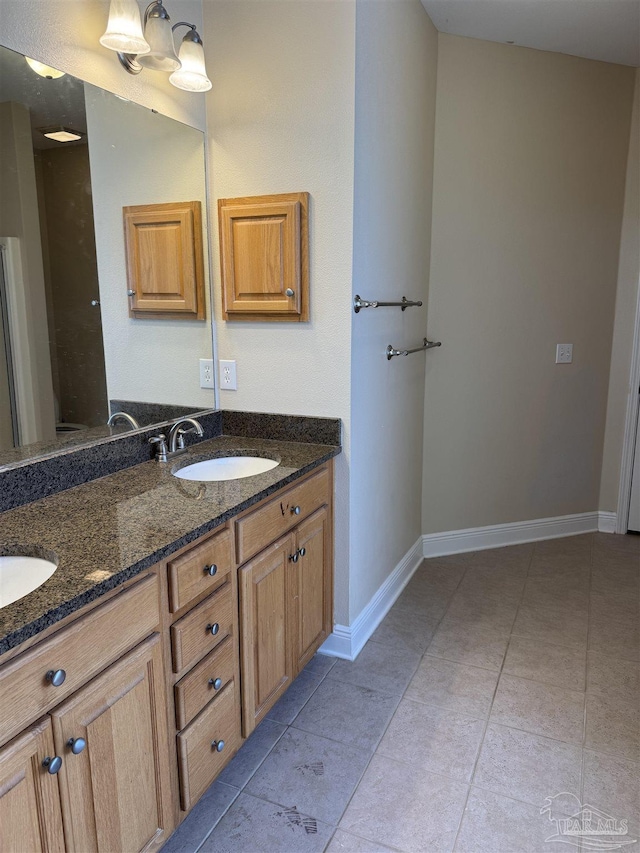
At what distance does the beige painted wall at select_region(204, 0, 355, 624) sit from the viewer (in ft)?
6.37

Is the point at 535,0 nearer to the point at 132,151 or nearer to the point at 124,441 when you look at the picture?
the point at 132,151

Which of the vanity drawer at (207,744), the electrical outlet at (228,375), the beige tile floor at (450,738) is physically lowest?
the beige tile floor at (450,738)

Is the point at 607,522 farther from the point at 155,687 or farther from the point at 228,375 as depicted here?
the point at 155,687

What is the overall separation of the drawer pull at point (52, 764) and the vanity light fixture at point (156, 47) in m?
1.66

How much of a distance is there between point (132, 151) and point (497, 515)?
2477 millimetres

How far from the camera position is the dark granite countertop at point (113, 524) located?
1.02m

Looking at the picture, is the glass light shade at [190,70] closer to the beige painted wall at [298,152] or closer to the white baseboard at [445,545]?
the beige painted wall at [298,152]

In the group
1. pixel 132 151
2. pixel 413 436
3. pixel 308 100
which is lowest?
pixel 413 436

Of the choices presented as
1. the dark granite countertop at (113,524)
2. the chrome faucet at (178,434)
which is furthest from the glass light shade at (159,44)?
the dark granite countertop at (113,524)

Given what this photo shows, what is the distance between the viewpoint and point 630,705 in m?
2.03

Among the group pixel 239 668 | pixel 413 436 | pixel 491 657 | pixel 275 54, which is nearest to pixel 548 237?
pixel 413 436

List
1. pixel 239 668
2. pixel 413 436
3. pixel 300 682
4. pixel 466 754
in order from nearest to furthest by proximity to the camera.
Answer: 1. pixel 239 668
2. pixel 466 754
3. pixel 300 682
4. pixel 413 436

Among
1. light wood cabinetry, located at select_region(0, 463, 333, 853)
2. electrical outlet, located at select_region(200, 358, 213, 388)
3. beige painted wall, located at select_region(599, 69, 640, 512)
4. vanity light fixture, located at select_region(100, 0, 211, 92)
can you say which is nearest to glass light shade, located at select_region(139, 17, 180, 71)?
vanity light fixture, located at select_region(100, 0, 211, 92)

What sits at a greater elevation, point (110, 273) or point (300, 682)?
point (110, 273)
